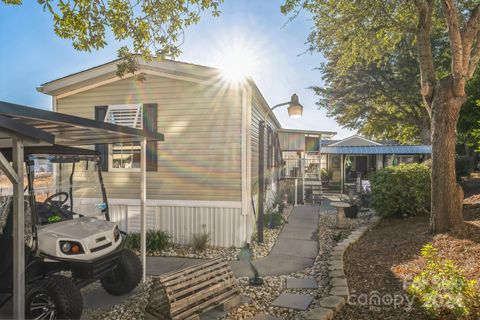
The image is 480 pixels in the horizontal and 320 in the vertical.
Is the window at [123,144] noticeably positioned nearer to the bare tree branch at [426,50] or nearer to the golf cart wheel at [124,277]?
the golf cart wheel at [124,277]

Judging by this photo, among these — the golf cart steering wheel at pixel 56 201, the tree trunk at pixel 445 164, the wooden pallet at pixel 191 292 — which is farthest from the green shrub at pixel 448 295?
the golf cart steering wheel at pixel 56 201

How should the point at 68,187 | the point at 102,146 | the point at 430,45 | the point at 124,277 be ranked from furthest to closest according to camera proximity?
the point at 102,146 < the point at 430,45 < the point at 68,187 < the point at 124,277

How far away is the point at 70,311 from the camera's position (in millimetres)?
3213

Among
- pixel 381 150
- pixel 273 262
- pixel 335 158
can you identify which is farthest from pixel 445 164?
pixel 335 158

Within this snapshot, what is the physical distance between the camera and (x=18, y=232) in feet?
9.00

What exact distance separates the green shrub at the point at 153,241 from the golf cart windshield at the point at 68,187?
1930 mm

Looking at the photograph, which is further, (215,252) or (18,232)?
(215,252)

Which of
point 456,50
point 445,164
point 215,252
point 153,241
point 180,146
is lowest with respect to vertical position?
point 215,252

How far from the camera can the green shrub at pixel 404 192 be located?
314 inches

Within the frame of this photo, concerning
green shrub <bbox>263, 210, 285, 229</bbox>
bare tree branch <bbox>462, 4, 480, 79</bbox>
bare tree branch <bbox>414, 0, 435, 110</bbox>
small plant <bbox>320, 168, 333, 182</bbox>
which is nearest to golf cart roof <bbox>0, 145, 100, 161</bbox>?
green shrub <bbox>263, 210, 285, 229</bbox>

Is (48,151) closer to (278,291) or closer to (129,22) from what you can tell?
(129,22)

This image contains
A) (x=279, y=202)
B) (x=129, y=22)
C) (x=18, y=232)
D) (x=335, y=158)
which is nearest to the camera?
(x=18, y=232)

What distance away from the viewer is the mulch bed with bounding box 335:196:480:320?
3400 mm

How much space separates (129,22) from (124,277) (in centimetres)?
459
